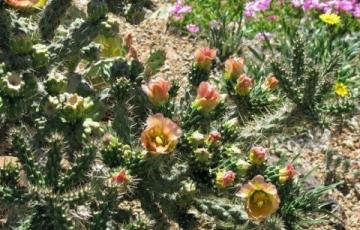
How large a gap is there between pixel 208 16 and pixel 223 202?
2887 millimetres

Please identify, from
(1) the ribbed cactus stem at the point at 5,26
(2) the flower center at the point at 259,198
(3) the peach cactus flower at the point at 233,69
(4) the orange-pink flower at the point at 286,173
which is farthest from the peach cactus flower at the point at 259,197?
(1) the ribbed cactus stem at the point at 5,26

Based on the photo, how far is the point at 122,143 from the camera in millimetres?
3250

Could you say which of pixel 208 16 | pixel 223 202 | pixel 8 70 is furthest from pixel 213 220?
pixel 208 16

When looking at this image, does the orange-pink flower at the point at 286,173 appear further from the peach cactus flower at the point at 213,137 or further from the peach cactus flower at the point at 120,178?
the peach cactus flower at the point at 120,178

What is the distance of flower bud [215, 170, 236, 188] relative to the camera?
10.3 ft

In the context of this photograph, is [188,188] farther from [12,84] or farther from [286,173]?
[12,84]

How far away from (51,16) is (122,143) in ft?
2.85

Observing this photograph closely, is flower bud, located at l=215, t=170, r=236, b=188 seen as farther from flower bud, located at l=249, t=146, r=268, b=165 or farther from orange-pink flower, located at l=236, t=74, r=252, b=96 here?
orange-pink flower, located at l=236, t=74, r=252, b=96

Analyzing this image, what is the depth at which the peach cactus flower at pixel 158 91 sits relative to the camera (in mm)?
3270

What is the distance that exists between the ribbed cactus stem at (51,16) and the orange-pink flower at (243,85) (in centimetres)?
99

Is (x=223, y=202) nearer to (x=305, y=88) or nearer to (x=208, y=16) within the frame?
(x=305, y=88)

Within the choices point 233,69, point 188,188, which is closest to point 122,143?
point 188,188

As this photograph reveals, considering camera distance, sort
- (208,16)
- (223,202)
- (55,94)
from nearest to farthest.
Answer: (55,94), (223,202), (208,16)

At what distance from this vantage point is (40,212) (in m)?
2.83
